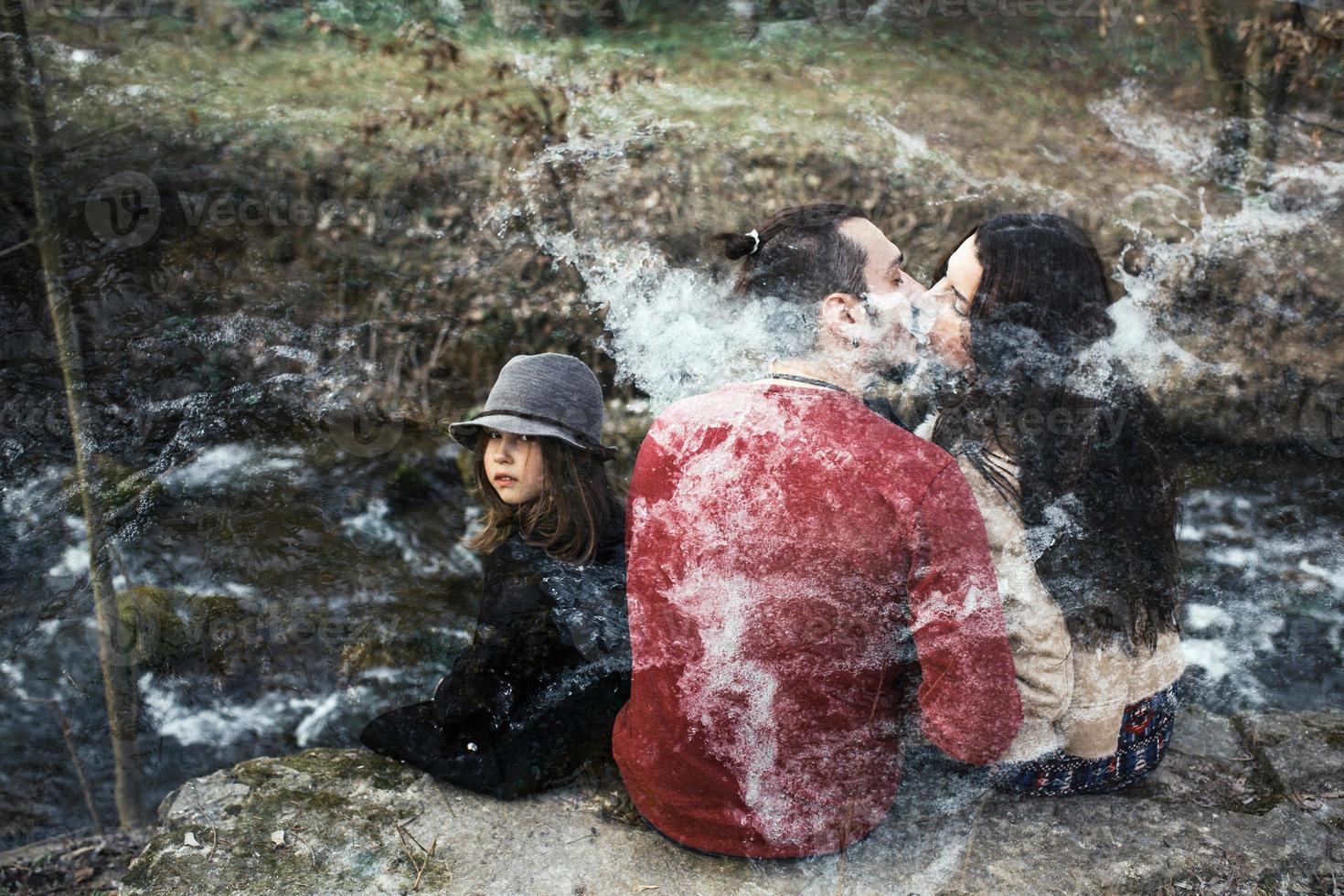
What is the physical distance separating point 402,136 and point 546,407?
1.64 metres

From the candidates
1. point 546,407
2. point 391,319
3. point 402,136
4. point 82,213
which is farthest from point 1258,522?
point 82,213

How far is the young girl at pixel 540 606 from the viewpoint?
2908 millimetres

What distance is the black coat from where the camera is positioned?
2.91 meters

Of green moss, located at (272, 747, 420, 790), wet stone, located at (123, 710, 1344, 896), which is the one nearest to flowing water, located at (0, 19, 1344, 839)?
green moss, located at (272, 747, 420, 790)

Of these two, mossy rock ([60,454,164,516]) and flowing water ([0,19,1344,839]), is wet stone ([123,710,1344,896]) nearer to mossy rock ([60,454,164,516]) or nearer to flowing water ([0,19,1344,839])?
flowing water ([0,19,1344,839])

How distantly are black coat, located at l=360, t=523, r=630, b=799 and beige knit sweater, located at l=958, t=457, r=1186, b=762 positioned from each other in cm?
104

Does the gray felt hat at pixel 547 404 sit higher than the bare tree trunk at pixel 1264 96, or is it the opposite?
the bare tree trunk at pixel 1264 96

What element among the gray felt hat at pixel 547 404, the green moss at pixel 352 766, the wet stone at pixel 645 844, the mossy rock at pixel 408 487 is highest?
the gray felt hat at pixel 547 404

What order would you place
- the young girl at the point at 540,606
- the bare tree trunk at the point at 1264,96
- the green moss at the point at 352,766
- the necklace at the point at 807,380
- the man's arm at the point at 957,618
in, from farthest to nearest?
the bare tree trunk at the point at 1264,96 < the green moss at the point at 352,766 < the young girl at the point at 540,606 < the necklace at the point at 807,380 < the man's arm at the point at 957,618

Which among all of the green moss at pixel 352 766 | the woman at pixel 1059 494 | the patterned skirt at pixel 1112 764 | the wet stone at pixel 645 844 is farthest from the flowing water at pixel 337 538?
the patterned skirt at pixel 1112 764

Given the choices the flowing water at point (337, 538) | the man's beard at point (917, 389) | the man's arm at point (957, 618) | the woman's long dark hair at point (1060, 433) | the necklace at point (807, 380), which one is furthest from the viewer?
the flowing water at point (337, 538)

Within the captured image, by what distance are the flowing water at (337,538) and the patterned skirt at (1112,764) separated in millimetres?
614

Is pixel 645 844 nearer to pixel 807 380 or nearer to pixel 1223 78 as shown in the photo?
pixel 807 380
